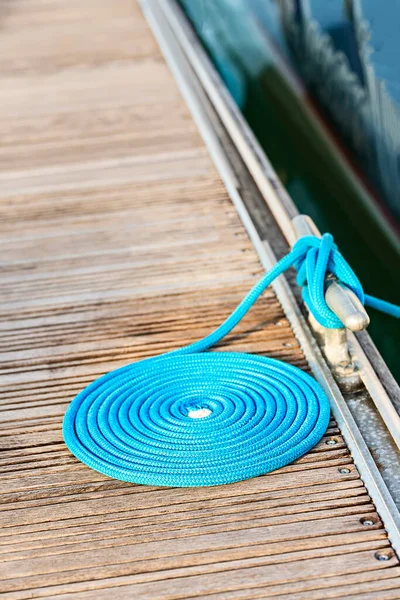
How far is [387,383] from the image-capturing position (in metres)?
2.37

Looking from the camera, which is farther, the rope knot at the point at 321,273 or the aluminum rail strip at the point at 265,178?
the rope knot at the point at 321,273

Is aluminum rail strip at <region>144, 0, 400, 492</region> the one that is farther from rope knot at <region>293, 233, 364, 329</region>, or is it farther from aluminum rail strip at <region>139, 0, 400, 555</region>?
rope knot at <region>293, 233, 364, 329</region>

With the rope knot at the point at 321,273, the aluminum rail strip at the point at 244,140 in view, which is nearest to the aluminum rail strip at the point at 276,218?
the aluminum rail strip at the point at 244,140

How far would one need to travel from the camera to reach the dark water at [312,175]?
5.08 m

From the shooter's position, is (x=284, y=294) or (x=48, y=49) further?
(x=48, y=49)

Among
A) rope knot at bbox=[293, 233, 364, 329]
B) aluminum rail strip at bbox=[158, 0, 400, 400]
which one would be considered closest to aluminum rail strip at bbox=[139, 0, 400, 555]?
aluminum rail strip at bbox=[158, 0, 400, 400]

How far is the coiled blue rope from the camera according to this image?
2.06 metres

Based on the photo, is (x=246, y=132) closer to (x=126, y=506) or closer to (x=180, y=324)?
(x=180, y=324)

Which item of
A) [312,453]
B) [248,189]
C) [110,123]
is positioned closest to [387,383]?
[312,453]

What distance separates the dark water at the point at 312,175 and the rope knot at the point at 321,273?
5.80 feet

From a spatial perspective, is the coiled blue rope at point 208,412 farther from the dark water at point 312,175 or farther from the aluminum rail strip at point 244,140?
the dark water at point 312,175

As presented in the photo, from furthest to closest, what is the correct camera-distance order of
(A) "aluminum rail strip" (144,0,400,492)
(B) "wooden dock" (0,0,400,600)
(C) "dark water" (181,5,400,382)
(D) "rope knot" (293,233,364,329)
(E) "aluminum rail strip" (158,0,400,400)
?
1. (C) "dark water" (181,5,400,382)
2. (E) "aluminum rail strip" (158,0,400,400)
3. (D) "rope knot" (293,233,364,329)
4. (A) "aluminum rail strip" (144,0,400,492)
5. (B) "wooden dock" (0,0,400,600)

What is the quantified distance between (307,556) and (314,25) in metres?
6.52

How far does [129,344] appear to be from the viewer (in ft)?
8.86
